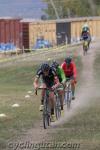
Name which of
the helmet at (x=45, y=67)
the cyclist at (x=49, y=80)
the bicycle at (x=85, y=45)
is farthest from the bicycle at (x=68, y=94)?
the bicycle at (x=85, y=45)

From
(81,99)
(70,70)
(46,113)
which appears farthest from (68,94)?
(46,113)

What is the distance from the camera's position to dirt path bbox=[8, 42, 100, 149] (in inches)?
470

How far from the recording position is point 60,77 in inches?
561

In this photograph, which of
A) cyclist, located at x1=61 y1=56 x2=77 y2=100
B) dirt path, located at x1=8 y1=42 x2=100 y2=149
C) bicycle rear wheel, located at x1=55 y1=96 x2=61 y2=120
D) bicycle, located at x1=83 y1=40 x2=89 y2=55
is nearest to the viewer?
dirt path, located at x1=8 y1=42 x2=100 y2=149

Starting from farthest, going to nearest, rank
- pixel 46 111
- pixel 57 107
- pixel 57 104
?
pixel 57 107
pixel 57 104
pixel 46 111

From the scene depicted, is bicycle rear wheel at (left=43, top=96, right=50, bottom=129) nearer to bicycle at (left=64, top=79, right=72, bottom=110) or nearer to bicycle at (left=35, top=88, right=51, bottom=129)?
bicycle at (left=35, top=88, right=51, bottom=129)

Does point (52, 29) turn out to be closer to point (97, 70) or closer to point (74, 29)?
point (74, 29)

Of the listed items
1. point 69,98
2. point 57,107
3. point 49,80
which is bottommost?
point 69,98

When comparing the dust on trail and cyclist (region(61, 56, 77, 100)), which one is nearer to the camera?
the dust on trail

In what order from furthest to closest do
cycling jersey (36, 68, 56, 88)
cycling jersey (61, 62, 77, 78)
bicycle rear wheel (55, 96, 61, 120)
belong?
cycling jersey (61, 62, 77, 78) < bicycle rear wheel (55, 96, 61, 120) < cycling jersey (36, 68, 56, 88)

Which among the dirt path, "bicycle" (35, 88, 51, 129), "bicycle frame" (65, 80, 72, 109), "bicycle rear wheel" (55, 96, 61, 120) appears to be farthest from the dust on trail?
"bicycle" (35, 88, 51, 129)

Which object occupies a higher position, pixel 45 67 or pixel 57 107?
pixel 45 67

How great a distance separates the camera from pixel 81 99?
21.2 m

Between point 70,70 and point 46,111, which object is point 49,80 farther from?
point 70,70
